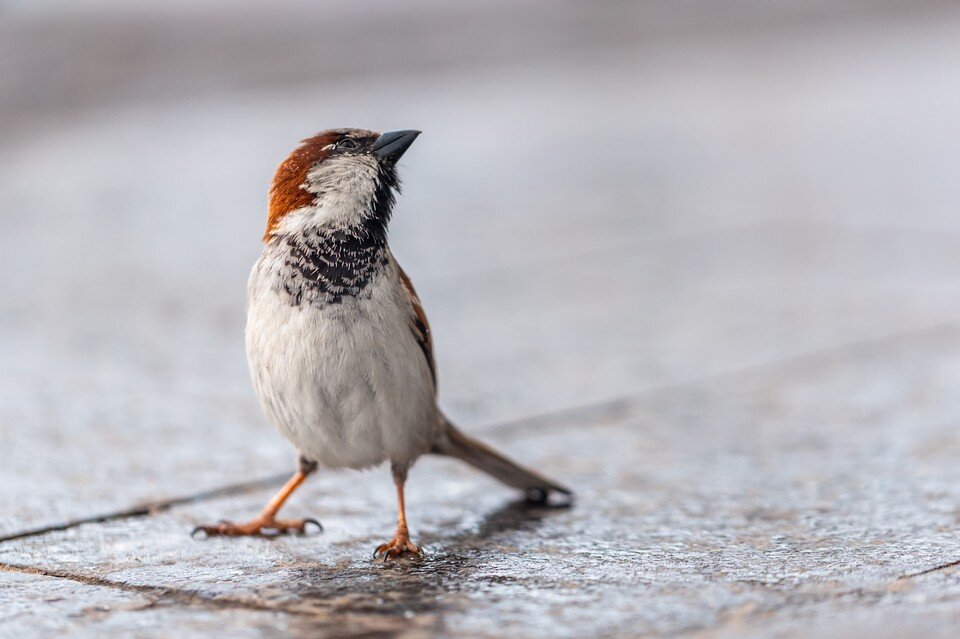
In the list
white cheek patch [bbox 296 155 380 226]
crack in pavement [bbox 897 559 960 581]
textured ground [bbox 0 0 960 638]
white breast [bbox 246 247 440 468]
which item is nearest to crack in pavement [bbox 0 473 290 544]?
textured ground [bbox 0 0 960 638]

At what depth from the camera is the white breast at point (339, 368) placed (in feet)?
12.6

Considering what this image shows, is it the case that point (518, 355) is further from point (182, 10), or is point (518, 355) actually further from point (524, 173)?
point (182, 10)

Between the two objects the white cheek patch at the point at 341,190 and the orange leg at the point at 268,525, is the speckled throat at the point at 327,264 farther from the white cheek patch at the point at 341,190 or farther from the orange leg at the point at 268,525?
the orange leg at the point at 268,525

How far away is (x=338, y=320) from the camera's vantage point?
12.6 feet

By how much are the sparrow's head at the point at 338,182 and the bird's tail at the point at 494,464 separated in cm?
80

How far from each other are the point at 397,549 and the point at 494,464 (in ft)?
2.30

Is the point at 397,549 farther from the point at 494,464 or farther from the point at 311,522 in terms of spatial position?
the point at 494,464

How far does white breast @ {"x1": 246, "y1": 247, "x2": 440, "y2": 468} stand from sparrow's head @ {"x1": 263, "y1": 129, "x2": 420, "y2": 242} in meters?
0.14

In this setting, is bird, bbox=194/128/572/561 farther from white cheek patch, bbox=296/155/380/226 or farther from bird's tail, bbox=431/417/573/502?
bird's tail, bbox=431/417/573/502

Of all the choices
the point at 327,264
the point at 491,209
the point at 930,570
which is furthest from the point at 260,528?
the point at 491,209

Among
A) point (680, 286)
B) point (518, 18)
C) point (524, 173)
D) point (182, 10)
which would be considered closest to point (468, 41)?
point (518, 18)

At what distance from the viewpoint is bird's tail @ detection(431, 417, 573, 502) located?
446cm

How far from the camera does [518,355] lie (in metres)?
6.51

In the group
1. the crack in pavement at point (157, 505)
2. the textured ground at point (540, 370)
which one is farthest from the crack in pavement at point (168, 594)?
the crack in pavement at point (157, 505)
